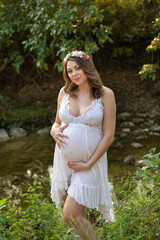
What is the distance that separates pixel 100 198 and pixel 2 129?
483 cm

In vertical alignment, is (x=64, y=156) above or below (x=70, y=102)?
below

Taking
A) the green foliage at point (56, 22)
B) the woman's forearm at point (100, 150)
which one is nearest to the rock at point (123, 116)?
the green foliage at point (56, 22)

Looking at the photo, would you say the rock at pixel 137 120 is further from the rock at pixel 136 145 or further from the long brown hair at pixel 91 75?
the long brown hair at pixel 91 75

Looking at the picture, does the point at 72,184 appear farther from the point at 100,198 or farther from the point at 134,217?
the point at 134,217

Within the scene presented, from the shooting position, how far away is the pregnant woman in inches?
80.3

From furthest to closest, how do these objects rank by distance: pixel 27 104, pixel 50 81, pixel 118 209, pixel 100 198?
pixel 50 81 → pixel 27 104 → pixel 118 209 → pixel 100 198

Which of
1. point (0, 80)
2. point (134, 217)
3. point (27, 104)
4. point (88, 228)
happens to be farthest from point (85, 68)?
point (0, 80)

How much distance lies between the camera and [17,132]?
21.5 ft

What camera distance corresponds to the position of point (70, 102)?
227 cm

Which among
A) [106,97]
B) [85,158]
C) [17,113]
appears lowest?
[17,113]

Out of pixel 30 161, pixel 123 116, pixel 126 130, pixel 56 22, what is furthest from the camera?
pixel 123 116

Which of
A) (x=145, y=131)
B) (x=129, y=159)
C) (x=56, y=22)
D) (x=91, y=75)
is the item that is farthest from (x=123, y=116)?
(x=91, y=75)

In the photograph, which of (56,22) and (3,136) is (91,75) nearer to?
(56,22)

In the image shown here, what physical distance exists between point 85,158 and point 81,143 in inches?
4.8
